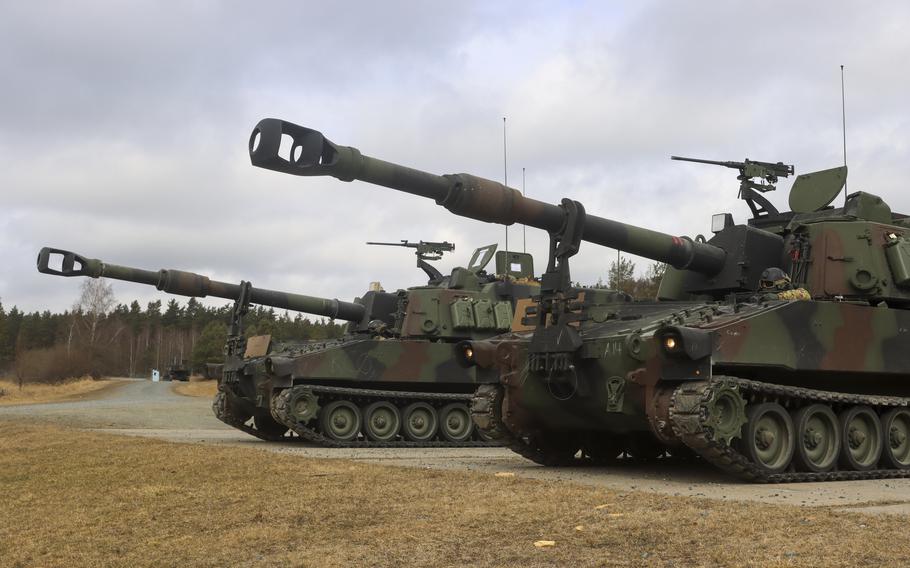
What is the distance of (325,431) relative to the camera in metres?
19.7

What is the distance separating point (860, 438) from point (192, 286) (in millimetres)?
14458

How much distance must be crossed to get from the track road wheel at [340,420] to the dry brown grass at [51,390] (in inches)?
1223

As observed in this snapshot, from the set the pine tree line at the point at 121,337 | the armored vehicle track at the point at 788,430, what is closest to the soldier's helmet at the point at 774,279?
the armored vehicle track at the point at 788,430

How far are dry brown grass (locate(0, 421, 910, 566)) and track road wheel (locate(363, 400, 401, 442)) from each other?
828 centimetres

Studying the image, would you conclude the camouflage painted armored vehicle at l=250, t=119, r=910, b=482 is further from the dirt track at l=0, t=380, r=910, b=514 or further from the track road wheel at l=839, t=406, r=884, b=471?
the dirt track at l=0, t=380, r=910, b=514

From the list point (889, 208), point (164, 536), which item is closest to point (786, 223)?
point (889, 208)

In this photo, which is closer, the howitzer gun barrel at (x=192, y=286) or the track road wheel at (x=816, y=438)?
the track road wheel at (x=816, y=438)

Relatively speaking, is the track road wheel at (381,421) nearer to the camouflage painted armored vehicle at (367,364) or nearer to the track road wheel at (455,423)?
the camouflage painted armored vehicle at (367,364)

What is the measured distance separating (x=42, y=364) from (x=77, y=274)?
5140 cm

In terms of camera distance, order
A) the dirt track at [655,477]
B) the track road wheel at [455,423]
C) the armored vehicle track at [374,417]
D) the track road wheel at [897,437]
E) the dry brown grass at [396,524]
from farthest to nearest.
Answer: the track road wheel at [455,423]
the armored vehicle track at [374,417]
the track road wheel at [897,437]
the dirt track at [655,477]
the dry brown grass at [396,524]

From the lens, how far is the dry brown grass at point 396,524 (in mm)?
6523

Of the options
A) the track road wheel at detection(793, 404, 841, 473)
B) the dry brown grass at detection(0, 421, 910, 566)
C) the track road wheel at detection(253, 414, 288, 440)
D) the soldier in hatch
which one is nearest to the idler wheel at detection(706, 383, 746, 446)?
the track road wheel at detection(793, 404, 841, 473)

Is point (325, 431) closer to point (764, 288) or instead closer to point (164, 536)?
point (764, 288)

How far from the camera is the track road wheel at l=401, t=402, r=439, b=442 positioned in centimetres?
2041
